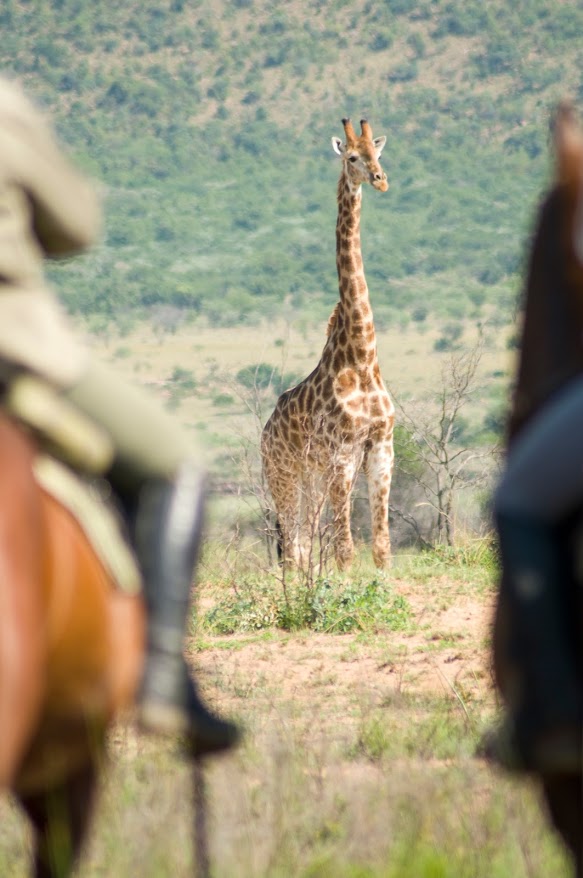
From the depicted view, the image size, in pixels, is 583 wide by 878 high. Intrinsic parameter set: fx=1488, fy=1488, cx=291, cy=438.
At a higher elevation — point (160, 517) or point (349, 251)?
point (349, 251)

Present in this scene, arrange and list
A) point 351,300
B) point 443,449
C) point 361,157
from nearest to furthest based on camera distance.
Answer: point 361,157 → point 351,300 → point 443,449

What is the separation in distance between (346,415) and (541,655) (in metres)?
8.47

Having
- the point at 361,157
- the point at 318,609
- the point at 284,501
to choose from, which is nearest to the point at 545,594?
the point at 318,609

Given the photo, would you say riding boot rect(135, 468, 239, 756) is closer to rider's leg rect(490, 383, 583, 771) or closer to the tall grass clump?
rider's leg rect(490, 383, 583, 771)

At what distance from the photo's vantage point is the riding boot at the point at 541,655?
217 centimetres

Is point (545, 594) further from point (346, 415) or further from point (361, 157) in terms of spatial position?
point (361, 157)

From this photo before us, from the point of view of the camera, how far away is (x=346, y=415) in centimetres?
1064

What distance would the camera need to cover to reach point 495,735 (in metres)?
2.55

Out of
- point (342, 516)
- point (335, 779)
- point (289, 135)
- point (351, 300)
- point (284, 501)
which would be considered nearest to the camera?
point (335, 779)

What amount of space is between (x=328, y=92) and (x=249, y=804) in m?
64.4

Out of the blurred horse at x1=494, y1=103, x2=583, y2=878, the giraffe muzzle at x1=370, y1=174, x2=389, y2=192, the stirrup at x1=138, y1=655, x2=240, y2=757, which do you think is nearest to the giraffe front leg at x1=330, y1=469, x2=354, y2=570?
the giraffe muzzle at x1=370, y1=174, x2=389, y2=192

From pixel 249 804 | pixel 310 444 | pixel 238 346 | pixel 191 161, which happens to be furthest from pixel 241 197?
pixel 249 804

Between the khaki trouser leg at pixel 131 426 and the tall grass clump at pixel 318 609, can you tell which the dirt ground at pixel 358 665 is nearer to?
the tall grass clump at pixel 318 609

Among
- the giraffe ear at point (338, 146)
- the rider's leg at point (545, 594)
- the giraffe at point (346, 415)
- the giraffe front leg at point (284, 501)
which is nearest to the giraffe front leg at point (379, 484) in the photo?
the giraffe at point (346, 415)
